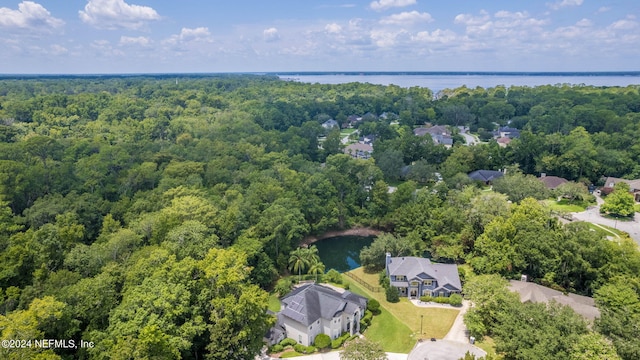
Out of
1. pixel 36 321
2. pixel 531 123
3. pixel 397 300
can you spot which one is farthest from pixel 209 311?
pixel 531 123

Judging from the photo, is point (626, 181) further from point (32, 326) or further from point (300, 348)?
point (32, 326)

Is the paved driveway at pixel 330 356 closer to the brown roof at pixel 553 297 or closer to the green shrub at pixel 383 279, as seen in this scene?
the green shrub at pixel 383 279

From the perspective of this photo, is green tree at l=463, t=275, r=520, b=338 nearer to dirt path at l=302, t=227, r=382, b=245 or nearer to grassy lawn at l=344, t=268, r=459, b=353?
grassy lawn at l=344, t=268, r=459, b=353

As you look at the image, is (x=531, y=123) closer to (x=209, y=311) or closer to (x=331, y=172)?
(x=331, y=172)

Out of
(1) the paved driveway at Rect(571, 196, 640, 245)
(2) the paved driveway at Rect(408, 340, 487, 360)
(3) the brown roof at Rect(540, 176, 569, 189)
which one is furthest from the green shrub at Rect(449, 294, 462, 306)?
(3) the brown roof at Rect(540, 176, 569, 189)

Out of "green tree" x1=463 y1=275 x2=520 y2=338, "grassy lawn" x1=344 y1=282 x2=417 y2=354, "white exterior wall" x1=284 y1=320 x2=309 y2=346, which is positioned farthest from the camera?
"white exterior wall" x1=284 y1=320 x2=309 y2=346

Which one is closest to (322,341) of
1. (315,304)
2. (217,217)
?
(315,304)
